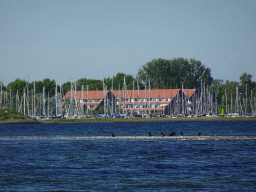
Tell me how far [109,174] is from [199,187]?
7.82 metres

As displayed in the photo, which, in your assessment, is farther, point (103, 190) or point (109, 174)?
point (109, 174)

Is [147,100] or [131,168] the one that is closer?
[131,168]

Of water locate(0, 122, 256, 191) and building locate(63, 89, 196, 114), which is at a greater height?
building locate(63, 89, 196, 114)

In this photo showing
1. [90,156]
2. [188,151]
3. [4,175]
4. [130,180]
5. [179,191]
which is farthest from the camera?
[188,151]

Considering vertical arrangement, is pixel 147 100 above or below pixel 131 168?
above

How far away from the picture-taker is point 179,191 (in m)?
24.5

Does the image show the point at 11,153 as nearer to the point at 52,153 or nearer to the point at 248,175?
the point at 52,153

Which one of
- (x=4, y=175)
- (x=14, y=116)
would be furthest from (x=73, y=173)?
(x=14, y=116)

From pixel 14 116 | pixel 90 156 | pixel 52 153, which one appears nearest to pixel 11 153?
pixel 52 153

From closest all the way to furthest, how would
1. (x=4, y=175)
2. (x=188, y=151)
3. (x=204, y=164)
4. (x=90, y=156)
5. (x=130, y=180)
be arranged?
(x=130, y=180) → (x=4, y=175) → (x=204, y=164) → (x=90, y=156) → (x=188, y=151)

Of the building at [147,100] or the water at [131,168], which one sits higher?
the building at [147,100]

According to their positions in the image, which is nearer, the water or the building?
the water

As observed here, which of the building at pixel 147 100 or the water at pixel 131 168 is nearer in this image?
the water at pixel 131 168

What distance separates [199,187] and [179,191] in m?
1.69
